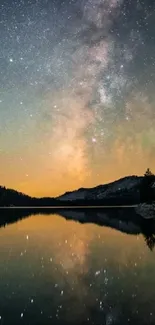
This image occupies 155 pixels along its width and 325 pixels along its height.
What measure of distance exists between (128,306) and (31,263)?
12513mm

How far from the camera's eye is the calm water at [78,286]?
13.7 meters

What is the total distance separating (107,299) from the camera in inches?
634

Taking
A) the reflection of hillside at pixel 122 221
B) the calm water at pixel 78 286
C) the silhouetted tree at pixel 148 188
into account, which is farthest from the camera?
the silhouetted tree at pixel 148 188

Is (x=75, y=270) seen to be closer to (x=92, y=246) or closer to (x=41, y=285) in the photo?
(x=41, y=285)

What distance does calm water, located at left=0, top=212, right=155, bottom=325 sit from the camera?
13.7 meters

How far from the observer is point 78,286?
1902 cm

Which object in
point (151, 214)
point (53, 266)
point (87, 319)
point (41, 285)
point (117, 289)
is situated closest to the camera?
point (87, 319)

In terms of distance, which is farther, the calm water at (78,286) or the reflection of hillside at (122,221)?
the reflection of hillside at (122,221)

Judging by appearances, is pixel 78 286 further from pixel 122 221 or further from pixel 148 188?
pixel 148 188

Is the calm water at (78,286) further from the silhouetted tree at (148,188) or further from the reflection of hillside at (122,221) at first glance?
the silhouetted tree at (148,188)

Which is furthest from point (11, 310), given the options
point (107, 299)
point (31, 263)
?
point (31, 263)

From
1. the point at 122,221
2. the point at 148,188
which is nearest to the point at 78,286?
the point at 122,221

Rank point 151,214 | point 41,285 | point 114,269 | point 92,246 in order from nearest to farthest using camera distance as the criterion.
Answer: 1. point 41,285
2. point 114,269
3. point 92,246
4. point 151,214

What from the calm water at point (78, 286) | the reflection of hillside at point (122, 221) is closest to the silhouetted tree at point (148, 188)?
the reflection of hillside at point (122, 221)
